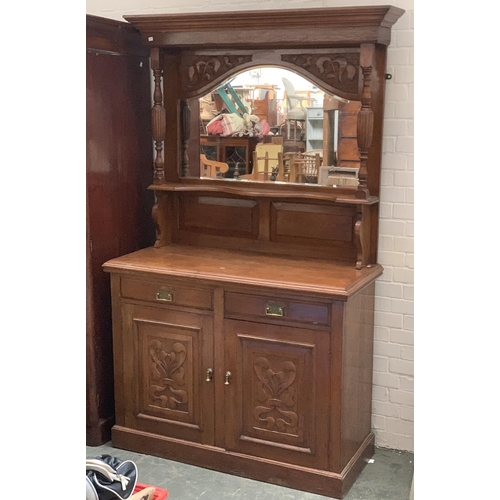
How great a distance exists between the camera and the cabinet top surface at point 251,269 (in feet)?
9.84

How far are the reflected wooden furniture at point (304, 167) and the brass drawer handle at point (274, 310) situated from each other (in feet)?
2.27

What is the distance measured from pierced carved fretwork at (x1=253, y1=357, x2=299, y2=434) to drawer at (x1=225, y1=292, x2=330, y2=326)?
0.21 metres

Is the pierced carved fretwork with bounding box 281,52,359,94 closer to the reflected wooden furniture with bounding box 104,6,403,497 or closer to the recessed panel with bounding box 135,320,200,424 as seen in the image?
the reflected wooden furniture with bounding box 104,6,403,497

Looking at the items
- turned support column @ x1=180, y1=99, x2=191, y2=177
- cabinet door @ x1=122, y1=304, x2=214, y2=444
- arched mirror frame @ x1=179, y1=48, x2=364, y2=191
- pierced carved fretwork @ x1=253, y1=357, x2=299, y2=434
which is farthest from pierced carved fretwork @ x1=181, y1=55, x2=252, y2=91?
pierced carved fretwork @ x1=253, y1=357, x2=299, y2=434

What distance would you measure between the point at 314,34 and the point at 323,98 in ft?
0.99

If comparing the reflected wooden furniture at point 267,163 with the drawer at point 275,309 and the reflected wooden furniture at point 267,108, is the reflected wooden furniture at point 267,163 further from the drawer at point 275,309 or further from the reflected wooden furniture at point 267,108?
the drawer at point 275,309

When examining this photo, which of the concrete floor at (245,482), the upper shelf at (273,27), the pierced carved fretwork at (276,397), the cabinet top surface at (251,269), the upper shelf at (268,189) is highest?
the upper shelf at (273,27)

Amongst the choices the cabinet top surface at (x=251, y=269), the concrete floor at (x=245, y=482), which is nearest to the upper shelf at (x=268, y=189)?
the cabinet top surface at (x=251, y=269)

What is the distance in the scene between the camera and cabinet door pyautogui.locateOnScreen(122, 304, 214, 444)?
3.31 m

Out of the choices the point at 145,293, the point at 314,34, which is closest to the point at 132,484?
the point at 145,293
